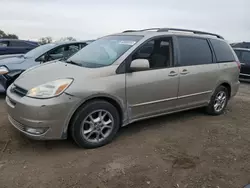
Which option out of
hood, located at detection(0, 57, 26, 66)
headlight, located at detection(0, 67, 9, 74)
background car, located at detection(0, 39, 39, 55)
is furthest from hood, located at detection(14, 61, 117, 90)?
background car, located at detection(0, 39, 39, 55)

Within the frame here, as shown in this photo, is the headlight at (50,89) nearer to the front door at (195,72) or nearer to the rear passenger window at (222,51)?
the front door at (195,72)

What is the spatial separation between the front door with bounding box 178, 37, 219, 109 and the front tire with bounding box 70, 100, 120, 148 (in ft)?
4.73

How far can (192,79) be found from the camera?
15.8 ft

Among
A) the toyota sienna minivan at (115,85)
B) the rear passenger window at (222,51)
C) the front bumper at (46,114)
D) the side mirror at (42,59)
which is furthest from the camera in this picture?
the side mirror at (42,59)

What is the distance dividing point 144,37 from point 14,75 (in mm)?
3405

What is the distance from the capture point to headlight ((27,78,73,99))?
340 cm

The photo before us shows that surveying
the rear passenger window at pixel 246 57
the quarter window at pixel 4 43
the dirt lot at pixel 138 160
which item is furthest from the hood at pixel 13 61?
the rear passenger window at pixel 246 57

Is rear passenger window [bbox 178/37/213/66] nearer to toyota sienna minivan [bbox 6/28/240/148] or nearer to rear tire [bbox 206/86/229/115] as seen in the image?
toyota sienna minivan [bbox 6/28/240/148]

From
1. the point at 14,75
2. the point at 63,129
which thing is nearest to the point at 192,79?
the point at 63,129

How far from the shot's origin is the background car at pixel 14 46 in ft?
36.7

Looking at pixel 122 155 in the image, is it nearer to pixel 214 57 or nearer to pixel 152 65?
pixel 152 65

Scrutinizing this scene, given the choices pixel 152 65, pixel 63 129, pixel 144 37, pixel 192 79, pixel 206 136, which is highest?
pixel 144 37

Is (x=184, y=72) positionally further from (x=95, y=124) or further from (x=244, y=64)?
(x=244, y=64)

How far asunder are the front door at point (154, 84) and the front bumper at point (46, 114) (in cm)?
96
